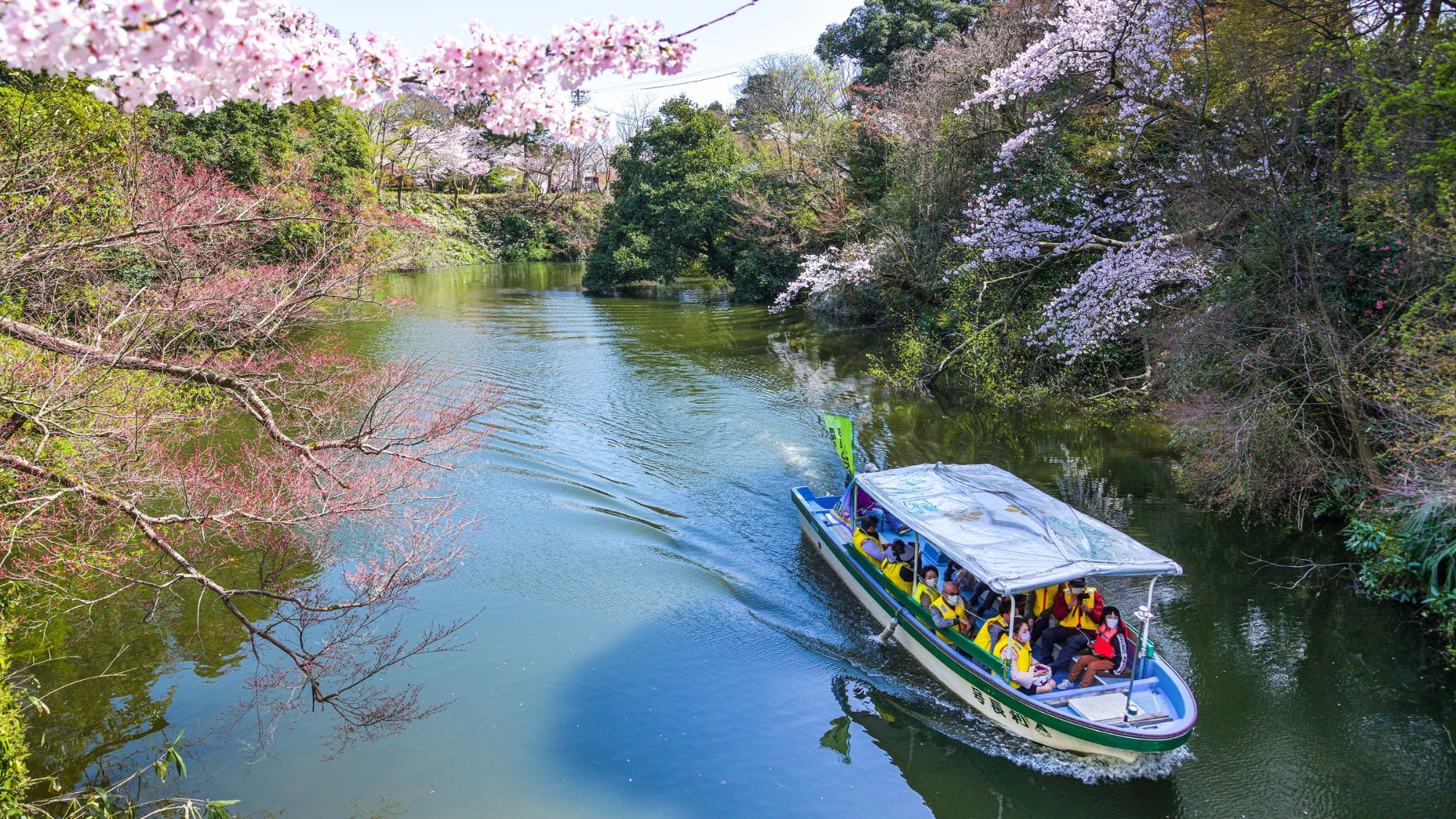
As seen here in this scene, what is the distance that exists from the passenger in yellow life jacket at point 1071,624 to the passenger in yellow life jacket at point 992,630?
51 centimetres

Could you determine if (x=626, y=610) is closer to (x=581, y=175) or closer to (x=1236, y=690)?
(x=1236, y=690)

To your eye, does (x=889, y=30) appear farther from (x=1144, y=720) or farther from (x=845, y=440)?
(x=1144, y=720)

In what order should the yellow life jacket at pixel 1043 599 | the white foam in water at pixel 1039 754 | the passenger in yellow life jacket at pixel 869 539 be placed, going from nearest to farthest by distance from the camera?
the white foam in water at pixel 1039 754 < the yellow life jacket at pixel 1043 599 < the passenger in yellow life jacket at pixel 869 539

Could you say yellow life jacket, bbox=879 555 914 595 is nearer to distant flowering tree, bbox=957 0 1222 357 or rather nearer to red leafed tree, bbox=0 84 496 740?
red leafed tree, bbox=0 84 496 740

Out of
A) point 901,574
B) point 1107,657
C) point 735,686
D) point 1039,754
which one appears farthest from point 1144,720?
point 735,686

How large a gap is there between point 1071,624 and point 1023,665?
1004mm

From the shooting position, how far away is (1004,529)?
31.8 ft

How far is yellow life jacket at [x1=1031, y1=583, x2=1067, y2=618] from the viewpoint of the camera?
939 centimetres

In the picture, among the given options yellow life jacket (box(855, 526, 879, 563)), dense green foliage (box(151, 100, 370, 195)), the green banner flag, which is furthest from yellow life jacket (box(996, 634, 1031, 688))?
dense green foliage (box(151, 100, 370, 195))

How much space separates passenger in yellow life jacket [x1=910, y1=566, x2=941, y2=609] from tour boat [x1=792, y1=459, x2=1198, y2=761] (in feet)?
0.41

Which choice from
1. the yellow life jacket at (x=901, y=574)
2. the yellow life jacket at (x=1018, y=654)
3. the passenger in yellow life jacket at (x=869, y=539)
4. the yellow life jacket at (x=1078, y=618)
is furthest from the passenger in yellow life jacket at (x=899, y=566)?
the yellow life jacket at (x=1078, y=618)

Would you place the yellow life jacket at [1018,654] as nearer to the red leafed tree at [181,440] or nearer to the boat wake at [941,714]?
the boat wake at [941,714]

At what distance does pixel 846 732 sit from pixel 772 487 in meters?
6.57

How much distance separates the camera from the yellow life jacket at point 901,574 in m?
10.7
